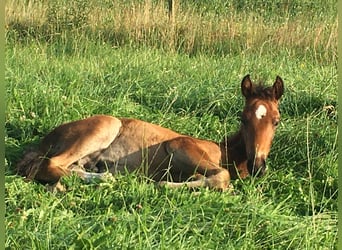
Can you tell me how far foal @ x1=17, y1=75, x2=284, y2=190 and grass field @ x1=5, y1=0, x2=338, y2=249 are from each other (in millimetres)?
240

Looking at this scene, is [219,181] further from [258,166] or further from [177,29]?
[177,29]

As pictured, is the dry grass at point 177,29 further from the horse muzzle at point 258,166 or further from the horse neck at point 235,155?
the horse muzzle at point 258,166

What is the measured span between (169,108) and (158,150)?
1111 millimetres

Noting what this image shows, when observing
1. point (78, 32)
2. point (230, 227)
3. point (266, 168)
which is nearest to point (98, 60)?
point (78, 32)

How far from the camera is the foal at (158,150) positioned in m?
5.36

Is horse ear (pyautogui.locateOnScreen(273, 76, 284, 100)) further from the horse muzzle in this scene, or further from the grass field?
the horse muzzle

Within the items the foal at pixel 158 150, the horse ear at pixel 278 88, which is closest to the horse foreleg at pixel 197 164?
the foal at pixel 158 150

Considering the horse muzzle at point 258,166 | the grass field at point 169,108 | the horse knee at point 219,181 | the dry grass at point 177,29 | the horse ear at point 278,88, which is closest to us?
the grass field at point 169,108

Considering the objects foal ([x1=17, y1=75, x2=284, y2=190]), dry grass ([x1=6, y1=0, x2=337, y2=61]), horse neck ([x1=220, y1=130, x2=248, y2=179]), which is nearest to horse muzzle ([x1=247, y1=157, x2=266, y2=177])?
foal ([x1=17, y1=75, x2=284, y2=190])

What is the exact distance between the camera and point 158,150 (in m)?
5.79

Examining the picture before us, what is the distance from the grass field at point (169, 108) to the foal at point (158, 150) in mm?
240

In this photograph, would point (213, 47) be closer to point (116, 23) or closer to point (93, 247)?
point (116, 23)

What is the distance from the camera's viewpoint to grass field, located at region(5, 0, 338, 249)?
3967 millimetres

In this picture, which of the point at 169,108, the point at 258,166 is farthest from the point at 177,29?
the point at 258,166
